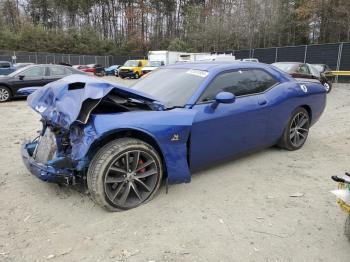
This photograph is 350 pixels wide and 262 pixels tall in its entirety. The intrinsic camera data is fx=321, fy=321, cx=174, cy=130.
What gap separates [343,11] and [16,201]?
3717cm

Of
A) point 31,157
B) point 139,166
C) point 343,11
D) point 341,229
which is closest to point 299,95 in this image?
→ point 341,229

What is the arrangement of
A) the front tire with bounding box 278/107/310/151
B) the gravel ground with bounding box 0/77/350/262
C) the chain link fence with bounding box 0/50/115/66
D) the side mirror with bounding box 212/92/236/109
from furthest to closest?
the chain link fence with bounding box 0/50/115/66
the front tire with bounding box 278/107/310/151
the side mirror with bounding box 212/92/236/109
the gravel ground with bounding box 0/77/350/262

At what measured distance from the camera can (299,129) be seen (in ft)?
17.3

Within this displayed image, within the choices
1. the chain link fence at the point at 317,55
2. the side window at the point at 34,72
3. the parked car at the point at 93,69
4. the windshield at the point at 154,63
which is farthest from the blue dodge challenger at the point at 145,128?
the parked car at the point at 93,69

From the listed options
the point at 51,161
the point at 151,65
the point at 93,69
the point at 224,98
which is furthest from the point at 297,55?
the point at 51,161

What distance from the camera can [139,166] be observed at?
3381mm

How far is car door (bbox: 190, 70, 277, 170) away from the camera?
3.71 metres

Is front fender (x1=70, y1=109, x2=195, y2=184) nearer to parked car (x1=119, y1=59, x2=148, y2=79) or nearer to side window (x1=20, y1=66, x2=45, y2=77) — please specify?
side window (x1=20, y1=66, x2=45, y2=77)

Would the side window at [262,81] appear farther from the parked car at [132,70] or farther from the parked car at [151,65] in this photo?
the parked car at [132,70]

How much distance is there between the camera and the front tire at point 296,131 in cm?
505

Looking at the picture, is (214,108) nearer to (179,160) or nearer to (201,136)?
(201,136)

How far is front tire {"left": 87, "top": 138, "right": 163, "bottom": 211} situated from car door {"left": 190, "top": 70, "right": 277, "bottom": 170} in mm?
544

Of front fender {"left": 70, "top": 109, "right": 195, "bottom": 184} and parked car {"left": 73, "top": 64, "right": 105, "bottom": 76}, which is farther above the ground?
parked car {"left": 73, "top": 64, "right": 105, "bottom": 76}

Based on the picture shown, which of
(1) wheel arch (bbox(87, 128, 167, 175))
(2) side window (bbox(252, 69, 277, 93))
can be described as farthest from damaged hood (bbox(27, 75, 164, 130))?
(2) side window (bbox(252, 69, 277, 93))
